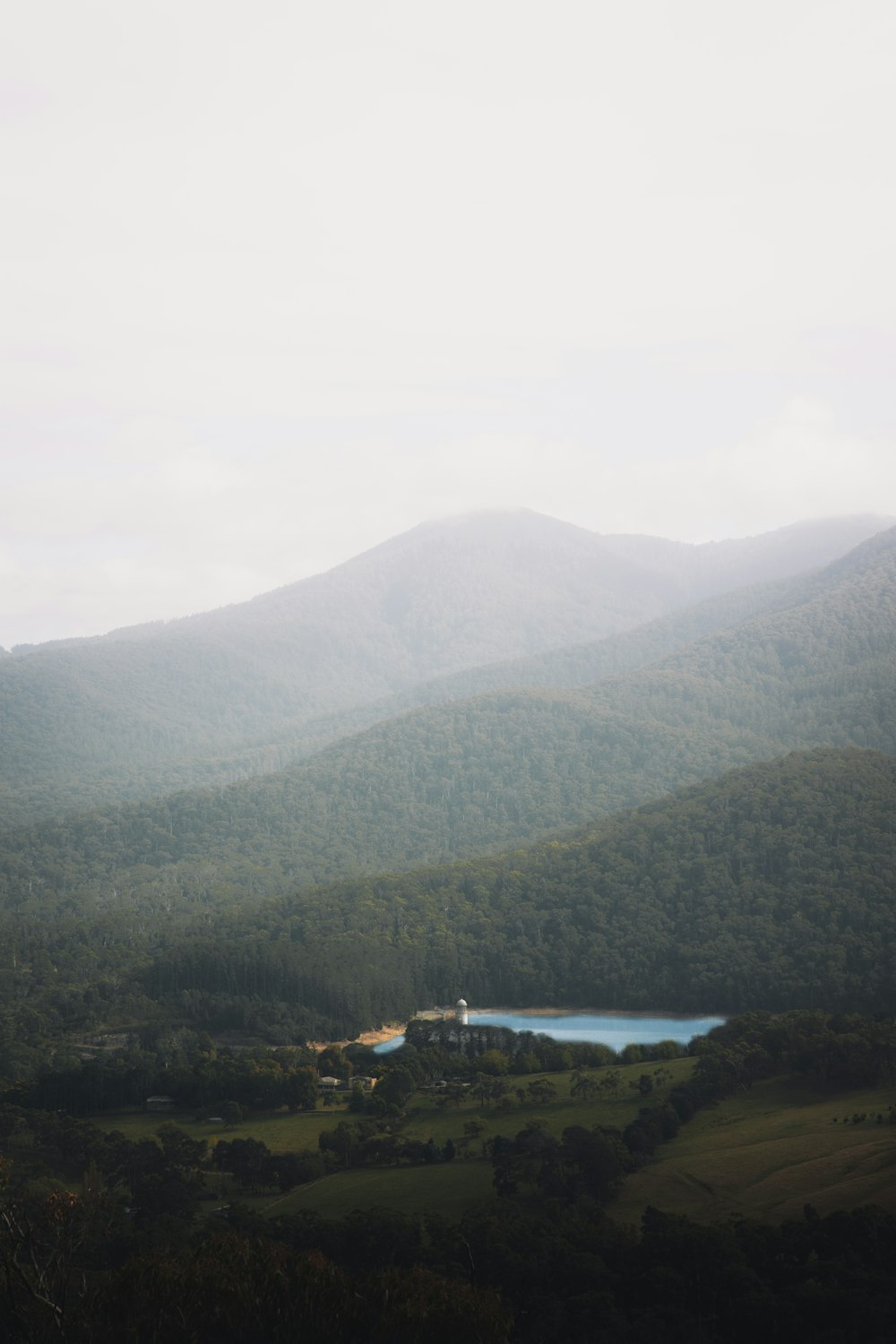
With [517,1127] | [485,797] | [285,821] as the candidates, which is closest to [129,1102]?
[517,1127]

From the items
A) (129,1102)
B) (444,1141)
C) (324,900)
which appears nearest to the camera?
(444,1141)

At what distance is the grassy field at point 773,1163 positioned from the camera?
123 ft

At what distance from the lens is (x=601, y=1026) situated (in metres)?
72.3

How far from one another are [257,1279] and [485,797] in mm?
108572

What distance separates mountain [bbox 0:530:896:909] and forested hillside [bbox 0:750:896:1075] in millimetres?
20299

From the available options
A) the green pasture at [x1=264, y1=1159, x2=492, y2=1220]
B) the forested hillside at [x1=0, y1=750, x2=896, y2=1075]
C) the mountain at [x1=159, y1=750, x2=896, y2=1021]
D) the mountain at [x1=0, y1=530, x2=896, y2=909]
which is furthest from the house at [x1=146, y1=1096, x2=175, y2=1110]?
the mountain at [x1=0, y1=530, x2=896, y2=909]

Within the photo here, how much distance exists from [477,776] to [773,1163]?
96.2 meters

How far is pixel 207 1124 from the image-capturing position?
2100 inches

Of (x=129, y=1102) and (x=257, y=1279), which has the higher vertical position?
(x=257, y=1279)

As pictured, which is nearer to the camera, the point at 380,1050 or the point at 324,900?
the point at 380,1050

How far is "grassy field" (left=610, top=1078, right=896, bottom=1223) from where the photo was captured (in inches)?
1473

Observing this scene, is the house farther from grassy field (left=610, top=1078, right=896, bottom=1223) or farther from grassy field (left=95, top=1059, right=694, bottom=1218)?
grassy field (left=610, top=1078, right=896, bottom=1223)

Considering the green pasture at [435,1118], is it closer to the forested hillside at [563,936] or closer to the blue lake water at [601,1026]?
the blue lake water at [601,1026]

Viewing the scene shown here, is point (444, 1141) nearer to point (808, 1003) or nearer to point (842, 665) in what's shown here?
point (808, 1003)
